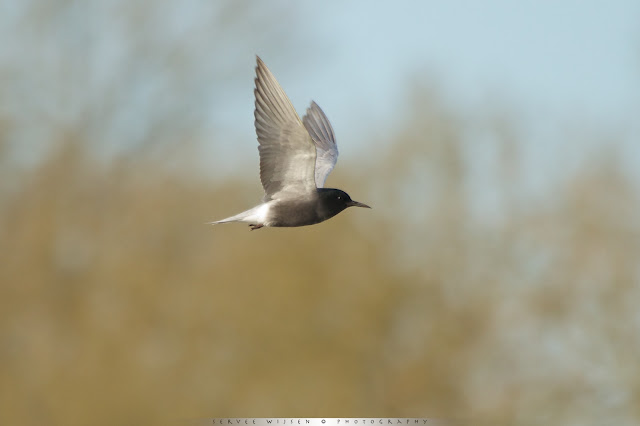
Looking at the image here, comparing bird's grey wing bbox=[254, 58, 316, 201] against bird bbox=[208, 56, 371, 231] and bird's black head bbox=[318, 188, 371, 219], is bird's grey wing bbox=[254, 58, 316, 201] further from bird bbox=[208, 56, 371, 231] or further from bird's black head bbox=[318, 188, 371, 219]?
bird's black head bbox=[318, 188, 371, 219]

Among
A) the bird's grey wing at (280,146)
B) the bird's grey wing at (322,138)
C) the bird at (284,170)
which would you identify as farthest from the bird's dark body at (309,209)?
the bird's grey wing at (322,138)

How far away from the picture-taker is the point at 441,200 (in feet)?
48.9

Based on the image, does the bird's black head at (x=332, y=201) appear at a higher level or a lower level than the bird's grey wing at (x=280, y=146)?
lower

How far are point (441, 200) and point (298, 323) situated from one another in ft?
9.57

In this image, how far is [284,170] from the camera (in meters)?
5.77

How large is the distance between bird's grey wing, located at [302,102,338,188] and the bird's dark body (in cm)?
116

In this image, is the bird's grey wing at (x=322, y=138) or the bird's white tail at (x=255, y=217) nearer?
the bird's white tail at (x=255, y=217)

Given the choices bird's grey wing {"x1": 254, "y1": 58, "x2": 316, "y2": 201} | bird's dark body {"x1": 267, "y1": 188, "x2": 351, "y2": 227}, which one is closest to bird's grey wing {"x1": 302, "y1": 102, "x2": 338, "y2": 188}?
bird's grey wing {"x1": 254, "y1": 58, "x2": 316, "y2": 201}

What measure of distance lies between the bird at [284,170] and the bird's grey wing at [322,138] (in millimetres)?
1023

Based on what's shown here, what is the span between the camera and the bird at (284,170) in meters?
5.54

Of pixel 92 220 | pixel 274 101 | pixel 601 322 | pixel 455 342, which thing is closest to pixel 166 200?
pixel 92 220

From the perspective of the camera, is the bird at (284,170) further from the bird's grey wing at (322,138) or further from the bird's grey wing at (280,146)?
the bird's grey wing at (322,138)

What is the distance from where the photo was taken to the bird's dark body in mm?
5504

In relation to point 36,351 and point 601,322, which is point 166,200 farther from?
point 601,322
